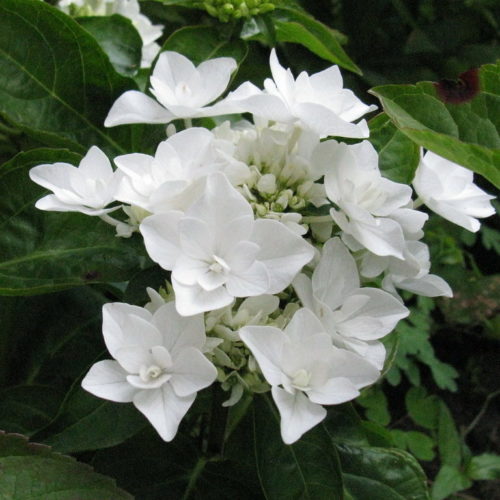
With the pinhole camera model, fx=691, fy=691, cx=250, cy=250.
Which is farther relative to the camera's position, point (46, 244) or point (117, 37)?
point (117, 37)

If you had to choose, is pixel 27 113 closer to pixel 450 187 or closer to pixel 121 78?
pixel 121 78

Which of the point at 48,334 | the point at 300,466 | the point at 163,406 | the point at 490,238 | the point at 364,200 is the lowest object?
the point at 490,238

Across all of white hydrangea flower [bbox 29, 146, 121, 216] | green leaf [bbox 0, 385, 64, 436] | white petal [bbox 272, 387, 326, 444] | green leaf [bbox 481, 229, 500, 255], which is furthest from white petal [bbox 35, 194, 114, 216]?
green leaf [bbox 481, 229, 500, 255]

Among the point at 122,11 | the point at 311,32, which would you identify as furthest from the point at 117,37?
the point at 311,32

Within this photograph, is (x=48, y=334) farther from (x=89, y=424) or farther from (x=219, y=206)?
(x=219, y=206)

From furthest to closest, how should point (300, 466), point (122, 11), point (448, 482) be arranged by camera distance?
point (448, 482) → point (122, 11) → point (300, 466)

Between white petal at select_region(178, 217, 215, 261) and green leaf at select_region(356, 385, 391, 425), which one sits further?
→ green leaf at select_region(356, 385, 391, 425)

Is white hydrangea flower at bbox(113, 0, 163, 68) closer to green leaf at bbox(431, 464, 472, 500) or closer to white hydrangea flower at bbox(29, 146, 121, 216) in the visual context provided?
white hydrangea flower at bbox(29, 146, 121, 216)
